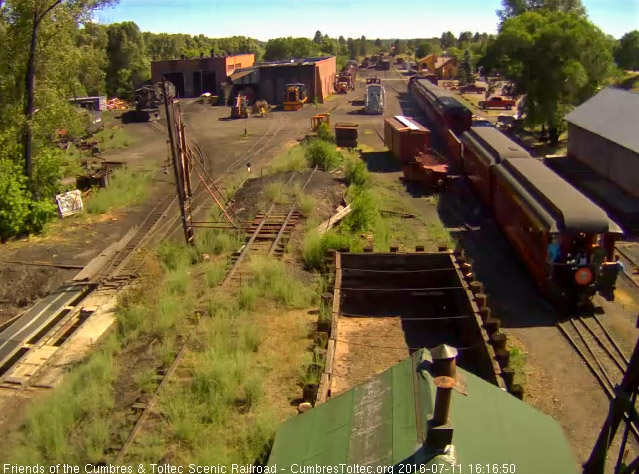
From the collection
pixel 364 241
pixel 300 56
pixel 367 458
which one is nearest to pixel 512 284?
pixel 364 241

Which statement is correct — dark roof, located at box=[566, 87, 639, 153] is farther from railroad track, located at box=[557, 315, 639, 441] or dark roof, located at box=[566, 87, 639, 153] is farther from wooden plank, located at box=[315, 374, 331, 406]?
wooden plank, located at box=[315, 374, 331, 406]

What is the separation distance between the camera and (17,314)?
43.2 feet

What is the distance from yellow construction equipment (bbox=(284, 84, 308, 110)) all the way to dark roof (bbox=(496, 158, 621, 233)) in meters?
32.6

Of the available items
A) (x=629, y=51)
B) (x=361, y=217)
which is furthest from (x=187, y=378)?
(x=629, y=51)

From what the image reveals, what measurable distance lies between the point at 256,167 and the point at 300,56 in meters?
64.0

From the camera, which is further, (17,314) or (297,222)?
(297,222)

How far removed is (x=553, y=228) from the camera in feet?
41.0

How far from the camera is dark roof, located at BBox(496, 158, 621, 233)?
40.5ft

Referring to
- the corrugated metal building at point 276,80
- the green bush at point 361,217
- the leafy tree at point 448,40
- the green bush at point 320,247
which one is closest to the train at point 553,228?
the green bush at point 361,217

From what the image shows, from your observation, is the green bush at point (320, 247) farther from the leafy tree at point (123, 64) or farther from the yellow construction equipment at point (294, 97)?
the leafy tree at point (123, 64)

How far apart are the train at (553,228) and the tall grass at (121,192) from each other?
12.7m

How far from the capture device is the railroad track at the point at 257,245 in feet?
28.6

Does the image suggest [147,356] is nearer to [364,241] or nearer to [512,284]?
[364,241]

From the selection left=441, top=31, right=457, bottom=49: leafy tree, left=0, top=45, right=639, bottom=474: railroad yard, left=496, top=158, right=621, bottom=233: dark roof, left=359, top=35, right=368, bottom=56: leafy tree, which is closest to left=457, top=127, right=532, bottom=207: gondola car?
left=0, top=45, right=639, bottom=474: railroad yard
